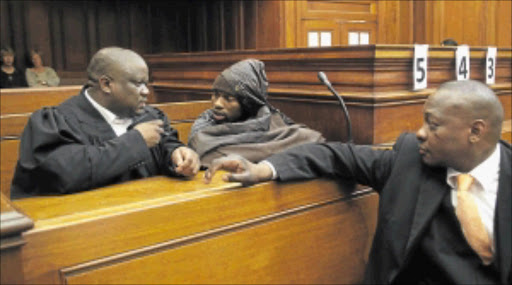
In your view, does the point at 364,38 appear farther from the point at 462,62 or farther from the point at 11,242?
the point at 11,242

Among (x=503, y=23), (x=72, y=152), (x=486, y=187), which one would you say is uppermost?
(x=503, y=23)

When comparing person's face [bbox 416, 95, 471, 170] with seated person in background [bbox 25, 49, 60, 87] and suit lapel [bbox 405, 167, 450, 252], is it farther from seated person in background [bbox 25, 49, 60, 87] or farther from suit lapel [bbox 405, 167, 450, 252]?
seated person in background [bbox 25, 49, 60, 87]

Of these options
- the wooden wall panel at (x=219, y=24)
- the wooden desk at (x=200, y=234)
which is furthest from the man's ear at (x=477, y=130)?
the wooden wall panel at (x=219, y=24)

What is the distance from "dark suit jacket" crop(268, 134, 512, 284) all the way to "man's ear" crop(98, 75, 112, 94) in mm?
604

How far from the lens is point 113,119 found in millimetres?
1762

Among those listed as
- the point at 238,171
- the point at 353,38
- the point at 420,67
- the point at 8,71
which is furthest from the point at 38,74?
the point at 238,171

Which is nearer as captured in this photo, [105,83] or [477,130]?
[477,130]

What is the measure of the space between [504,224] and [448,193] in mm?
170

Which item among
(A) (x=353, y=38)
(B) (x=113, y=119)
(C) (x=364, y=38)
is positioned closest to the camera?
(B) (x=113, y=119)

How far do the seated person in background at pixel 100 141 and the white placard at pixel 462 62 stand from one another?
1458mm

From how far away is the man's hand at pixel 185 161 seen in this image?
1.64 m

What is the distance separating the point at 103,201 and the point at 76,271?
0.24m

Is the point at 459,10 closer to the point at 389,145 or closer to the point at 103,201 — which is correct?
the point at 389,145

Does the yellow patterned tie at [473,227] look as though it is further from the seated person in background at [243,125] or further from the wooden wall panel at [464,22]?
the wooden wall panel at [464,22]
